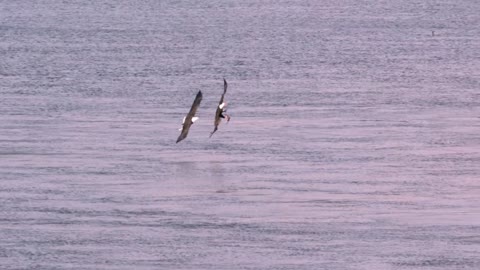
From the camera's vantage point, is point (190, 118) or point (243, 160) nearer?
point (190, 118)

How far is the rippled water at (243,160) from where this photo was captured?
50.1 feet

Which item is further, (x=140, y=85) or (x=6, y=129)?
(x=140, y=85)

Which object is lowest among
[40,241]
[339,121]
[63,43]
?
[63,43]

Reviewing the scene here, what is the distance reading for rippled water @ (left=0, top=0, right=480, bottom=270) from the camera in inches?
601

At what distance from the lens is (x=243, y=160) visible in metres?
19.8

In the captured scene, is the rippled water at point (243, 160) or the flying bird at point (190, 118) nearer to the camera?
the rippled water at point (243, 160)

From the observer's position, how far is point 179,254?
1498cm

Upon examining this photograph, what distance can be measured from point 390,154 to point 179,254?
5.93 meters

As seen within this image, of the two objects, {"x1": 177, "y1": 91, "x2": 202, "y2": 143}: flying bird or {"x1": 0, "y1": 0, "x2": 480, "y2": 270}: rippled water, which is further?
{"x1": 177, "y1": 91, "x2": 202, "y2": 143}: flying bird

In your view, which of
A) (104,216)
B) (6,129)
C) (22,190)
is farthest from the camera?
(6,129)

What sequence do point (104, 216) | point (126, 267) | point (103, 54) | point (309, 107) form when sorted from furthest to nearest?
point (103, 54), point (309, 107), point (104, 216), point (126, 267)

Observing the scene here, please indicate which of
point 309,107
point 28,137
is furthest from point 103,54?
point 28,137

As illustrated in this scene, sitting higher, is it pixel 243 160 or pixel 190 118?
pixel 190 118

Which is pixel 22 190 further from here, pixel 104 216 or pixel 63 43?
pixel 63 43
